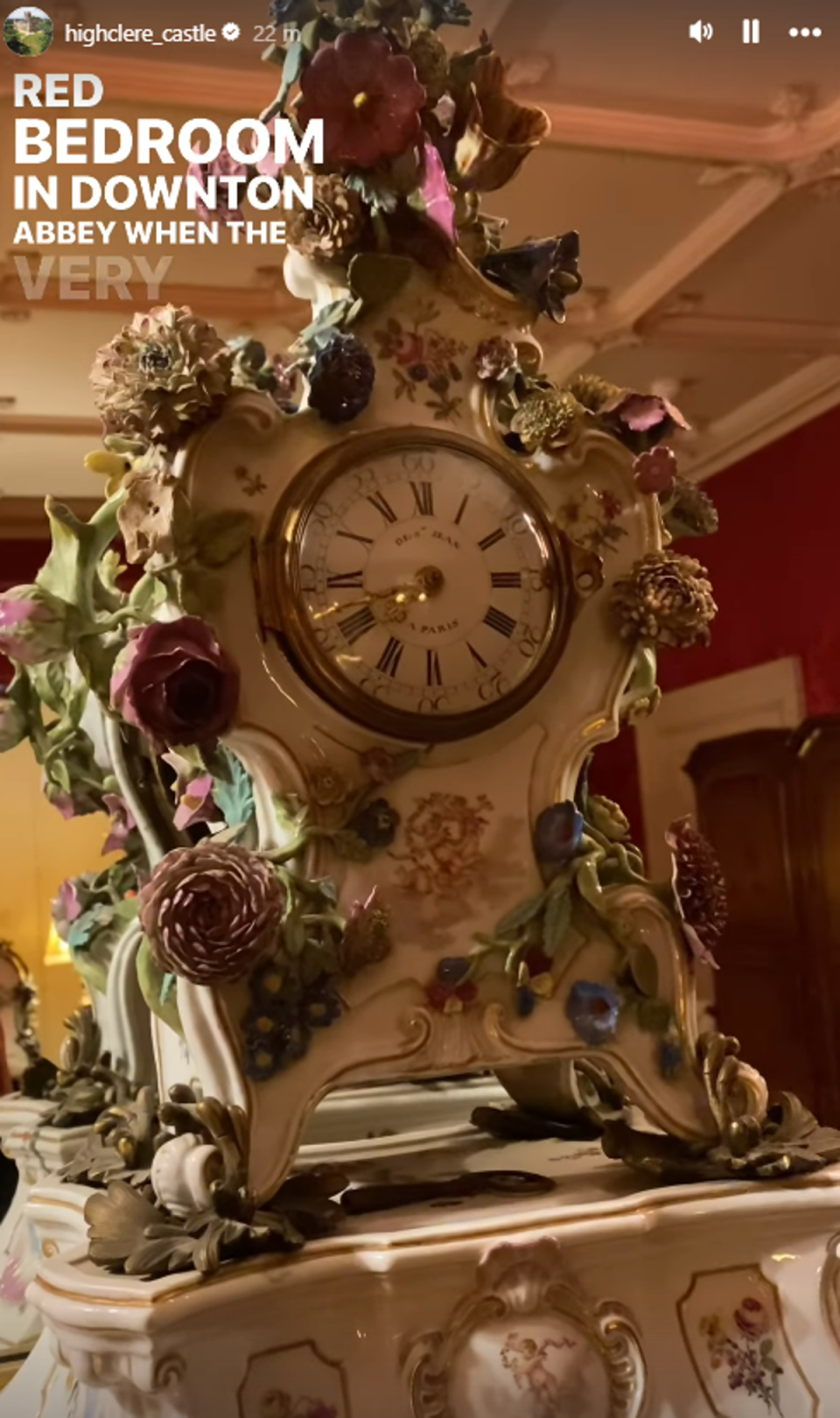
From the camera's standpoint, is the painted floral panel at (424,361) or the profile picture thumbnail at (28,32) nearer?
the painted floral panel at (424,361)

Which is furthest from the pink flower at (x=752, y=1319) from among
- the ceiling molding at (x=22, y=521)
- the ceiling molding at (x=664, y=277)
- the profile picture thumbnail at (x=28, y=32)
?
the ceiling molding at (x=22, y=521)

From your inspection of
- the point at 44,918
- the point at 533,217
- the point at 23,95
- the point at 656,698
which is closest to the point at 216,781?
the point at 656,698

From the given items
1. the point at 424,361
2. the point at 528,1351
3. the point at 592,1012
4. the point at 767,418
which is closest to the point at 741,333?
the point at 767,418

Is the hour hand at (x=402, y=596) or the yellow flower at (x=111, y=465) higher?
the yellow flower at (x=111, y=465)

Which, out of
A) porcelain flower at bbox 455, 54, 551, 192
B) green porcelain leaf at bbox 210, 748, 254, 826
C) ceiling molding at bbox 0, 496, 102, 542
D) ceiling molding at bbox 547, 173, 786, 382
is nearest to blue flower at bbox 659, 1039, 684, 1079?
green porcelain leaf at bbox 210, 748, 254, 826

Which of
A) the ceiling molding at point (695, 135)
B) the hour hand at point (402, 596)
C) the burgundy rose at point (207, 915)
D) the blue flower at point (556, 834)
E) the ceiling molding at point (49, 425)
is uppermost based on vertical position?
the ceiling molding at point (695, 135)

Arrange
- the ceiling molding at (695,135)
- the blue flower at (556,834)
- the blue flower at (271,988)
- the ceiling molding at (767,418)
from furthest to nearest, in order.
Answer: the ceiling molding at (767,418), the ceiling molding at (695,135), the blue flower at (556,834), the blue flower at (271,988)

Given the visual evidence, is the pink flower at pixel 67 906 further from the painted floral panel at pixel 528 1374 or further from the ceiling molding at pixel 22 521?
the ceiling molding at pixel 22 521

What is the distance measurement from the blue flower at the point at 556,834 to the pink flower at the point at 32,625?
0.42 meters

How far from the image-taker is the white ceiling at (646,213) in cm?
174

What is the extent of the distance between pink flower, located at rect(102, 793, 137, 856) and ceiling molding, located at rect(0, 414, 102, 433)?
73.1 inches

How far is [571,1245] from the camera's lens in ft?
2.88

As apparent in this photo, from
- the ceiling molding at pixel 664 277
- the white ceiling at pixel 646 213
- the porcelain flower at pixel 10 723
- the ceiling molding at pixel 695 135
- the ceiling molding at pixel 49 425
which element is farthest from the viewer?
the ceiling molding at pixel 49 425

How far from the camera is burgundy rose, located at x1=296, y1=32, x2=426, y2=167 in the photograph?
95 centimetres
